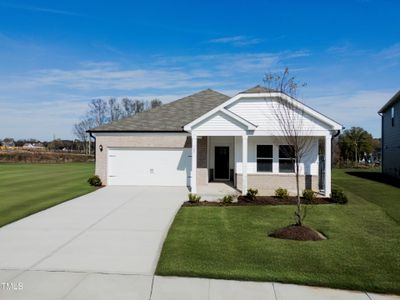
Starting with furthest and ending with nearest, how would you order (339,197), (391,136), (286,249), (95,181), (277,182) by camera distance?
(391,136)
(95,181)
(277,182)
(339,197)
(286,249)

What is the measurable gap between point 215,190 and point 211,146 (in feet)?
12.3

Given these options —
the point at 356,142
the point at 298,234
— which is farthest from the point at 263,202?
the point at 356,142

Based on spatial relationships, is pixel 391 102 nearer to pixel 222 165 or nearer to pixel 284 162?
pixel 284 162

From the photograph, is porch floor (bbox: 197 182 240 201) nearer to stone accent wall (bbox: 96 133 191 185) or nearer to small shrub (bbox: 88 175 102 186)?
stone accent wall (bbox: 96 133 191 185)

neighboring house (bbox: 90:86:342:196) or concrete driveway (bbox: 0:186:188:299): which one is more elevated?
neighboring house (bbox: 90:86:342:196)

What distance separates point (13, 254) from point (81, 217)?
400 centimetres

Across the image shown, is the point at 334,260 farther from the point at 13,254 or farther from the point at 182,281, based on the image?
the point at 13,254

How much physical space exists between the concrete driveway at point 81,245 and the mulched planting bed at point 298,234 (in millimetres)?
2974

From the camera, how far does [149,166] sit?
20453mm

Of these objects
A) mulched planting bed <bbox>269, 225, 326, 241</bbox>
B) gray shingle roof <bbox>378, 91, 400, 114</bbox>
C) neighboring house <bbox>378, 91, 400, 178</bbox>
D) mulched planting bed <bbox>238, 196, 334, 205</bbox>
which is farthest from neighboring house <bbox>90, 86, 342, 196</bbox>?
neighboring house <bbox>378, 91, 400, 178</bbox>

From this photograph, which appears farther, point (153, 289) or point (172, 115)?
point (172, 115)

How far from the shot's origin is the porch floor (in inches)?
636

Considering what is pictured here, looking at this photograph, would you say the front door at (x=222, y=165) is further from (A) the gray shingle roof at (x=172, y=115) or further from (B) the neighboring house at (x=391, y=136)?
(B) the neighboring house at (x=391, y=136)

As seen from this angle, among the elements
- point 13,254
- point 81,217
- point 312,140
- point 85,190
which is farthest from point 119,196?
point 312,140
